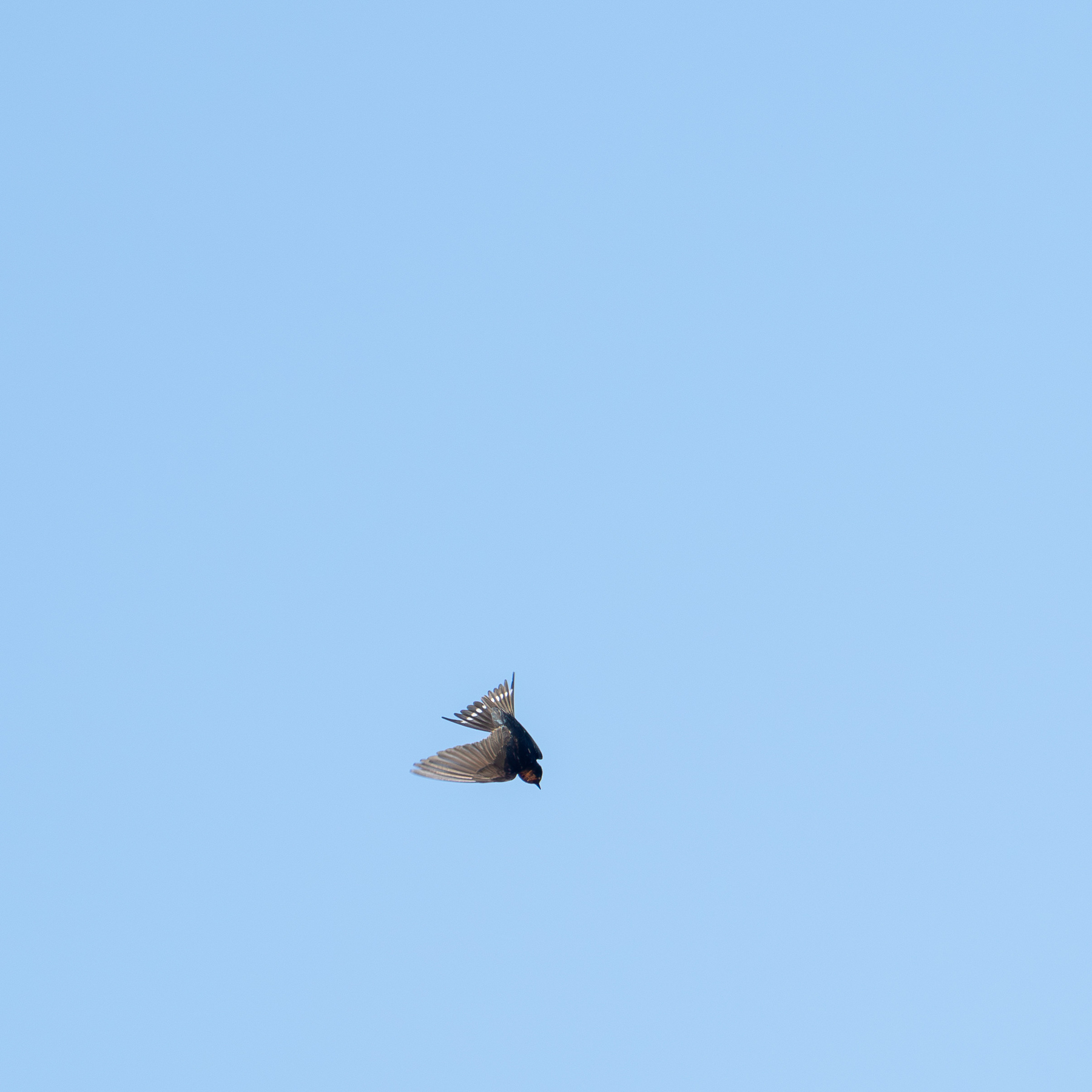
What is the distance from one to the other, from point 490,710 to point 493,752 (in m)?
0.66

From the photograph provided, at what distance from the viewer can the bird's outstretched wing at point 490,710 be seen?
41469 millimetres

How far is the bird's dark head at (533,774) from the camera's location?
41625mm

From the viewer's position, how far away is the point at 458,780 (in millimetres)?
41656

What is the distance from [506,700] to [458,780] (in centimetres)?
146

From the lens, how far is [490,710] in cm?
4153

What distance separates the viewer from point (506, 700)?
4159 centimetres

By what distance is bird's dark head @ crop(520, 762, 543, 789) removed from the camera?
41.6 meters

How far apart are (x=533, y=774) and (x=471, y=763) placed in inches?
38.5

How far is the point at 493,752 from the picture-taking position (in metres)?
41.5

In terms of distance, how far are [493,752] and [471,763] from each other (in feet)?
1.35

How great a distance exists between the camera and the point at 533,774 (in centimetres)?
4166

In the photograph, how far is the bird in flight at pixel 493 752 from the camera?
136 ft

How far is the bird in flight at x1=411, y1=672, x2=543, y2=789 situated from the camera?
41.3 meters

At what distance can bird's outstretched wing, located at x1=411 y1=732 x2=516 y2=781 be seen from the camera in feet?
136
